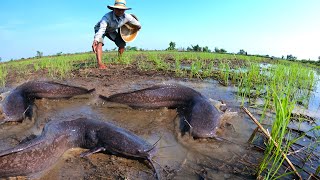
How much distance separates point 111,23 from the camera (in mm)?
7383

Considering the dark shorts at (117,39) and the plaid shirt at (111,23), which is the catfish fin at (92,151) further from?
the dark shorts at (117,39)

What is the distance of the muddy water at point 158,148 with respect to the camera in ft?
7.61

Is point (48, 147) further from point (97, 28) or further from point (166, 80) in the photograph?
point (97, 28)

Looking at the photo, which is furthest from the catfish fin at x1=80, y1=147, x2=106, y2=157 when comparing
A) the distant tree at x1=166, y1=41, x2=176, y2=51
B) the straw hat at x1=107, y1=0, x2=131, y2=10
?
the distant tree at x1=166, y1=41, x2=176, y2=51

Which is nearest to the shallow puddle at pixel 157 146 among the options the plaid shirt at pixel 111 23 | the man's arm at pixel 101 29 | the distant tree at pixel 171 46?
the man's arm at pixel 101 29

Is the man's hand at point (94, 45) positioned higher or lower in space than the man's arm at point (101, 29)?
lower

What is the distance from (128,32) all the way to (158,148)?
5.90m

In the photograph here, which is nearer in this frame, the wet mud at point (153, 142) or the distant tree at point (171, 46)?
the wet mud at point (153, 142)

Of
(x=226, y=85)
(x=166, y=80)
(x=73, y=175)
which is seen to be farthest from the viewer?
(x=166, y=80)

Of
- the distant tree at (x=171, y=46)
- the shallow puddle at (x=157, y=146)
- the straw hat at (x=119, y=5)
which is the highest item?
the straw hat at (x=119, y=5)

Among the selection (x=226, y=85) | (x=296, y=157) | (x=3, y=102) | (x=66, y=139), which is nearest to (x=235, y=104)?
(x=226, y=85)

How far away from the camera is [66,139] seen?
2713 mm

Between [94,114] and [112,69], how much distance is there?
321 cm

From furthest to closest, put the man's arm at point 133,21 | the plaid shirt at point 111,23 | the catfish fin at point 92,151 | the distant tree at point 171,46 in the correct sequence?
1. the distant tree at point 171,46
2. the man's arm at point 133,21
3. the plaid shirt at point 111,23
4. the catfish fin at point 92,151
